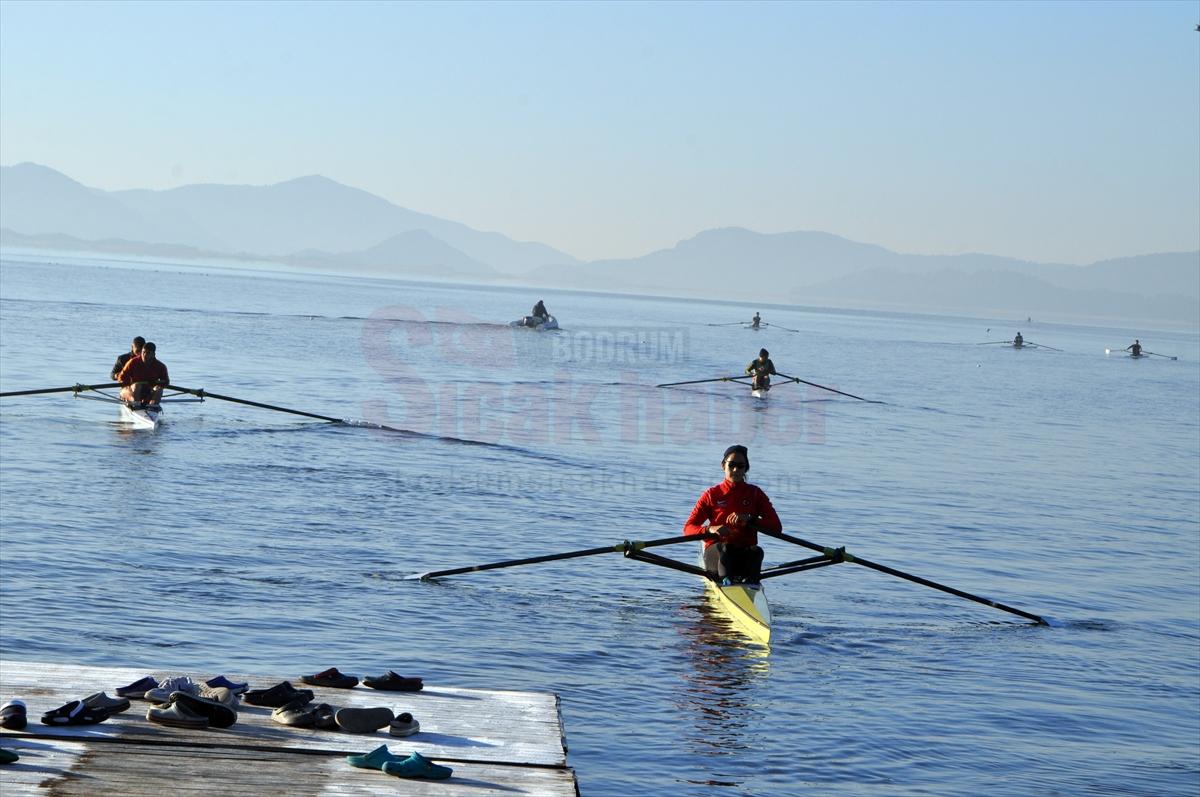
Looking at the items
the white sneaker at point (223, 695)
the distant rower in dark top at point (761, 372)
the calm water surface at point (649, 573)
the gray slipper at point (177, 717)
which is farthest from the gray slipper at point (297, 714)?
the distant rower in dark top at point (761, 372)

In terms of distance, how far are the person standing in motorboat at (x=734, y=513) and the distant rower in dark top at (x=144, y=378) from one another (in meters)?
18.9

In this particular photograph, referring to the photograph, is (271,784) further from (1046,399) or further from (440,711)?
(1046,399)

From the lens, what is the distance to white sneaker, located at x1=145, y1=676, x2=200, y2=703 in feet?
29.4

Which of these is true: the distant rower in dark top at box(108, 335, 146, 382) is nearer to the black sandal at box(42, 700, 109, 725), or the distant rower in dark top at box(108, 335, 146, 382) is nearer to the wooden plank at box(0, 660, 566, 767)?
the wooden plank at box(0, 660, 566, 767)

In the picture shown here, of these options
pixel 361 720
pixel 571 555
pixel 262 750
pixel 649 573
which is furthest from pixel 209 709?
pixel 649 573

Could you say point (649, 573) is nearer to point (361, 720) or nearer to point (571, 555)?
point (571, 555)

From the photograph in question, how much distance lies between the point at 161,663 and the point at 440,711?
5097mm

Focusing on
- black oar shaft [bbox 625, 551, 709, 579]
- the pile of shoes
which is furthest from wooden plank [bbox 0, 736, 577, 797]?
black oar shaft [bbox 625, 551, 709, 579]

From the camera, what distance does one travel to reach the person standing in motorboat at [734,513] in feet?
57.1

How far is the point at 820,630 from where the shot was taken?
17203mm

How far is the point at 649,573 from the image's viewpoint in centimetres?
2030

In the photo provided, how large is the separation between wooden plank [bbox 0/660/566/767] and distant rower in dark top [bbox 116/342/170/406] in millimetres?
23482

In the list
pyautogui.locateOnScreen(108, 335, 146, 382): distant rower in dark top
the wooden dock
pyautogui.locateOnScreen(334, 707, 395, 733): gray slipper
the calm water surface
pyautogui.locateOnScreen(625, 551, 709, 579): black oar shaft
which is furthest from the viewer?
pyautogui.locateOnScreen(108, 335, 146, 382): distant rower in dark top

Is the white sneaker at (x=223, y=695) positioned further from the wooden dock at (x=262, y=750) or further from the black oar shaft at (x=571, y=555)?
the black oar shaft at (x=571, y=555)
